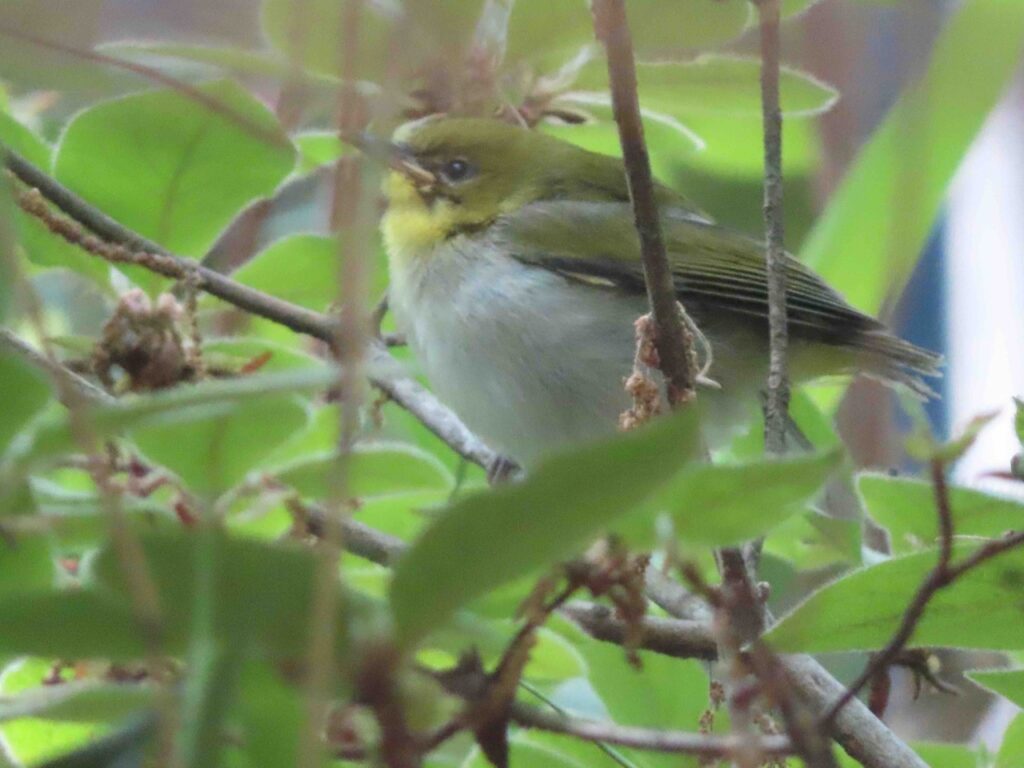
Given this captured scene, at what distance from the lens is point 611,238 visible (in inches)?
63.4

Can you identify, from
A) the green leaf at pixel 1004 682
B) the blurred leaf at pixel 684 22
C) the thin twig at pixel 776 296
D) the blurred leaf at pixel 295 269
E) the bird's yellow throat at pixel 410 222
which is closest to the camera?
the green leaf at pixel 1004 682

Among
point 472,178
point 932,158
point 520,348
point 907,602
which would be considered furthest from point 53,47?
point 472,178

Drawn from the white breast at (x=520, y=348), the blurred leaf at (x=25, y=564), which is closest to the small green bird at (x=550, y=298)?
the white breast at (x=520, y=348)

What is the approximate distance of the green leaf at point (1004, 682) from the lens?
0.61 meters

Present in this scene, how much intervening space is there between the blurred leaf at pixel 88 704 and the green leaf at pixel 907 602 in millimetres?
256

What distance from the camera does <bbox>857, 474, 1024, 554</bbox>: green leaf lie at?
0.65 metres

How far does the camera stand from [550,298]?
5.03ft

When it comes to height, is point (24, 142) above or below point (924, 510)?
above

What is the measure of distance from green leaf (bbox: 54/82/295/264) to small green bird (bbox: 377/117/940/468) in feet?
1.60

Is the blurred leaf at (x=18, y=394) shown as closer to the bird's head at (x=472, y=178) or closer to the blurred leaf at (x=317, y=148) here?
the blurred leaf at (x=317, y=148)

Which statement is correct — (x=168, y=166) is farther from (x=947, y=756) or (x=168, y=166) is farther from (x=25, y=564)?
(x=947, y=756)

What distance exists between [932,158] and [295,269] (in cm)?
52

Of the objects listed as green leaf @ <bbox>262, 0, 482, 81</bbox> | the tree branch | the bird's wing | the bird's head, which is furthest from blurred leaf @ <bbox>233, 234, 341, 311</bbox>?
the bird's head

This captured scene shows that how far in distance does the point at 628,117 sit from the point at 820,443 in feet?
Answer: 1.84
